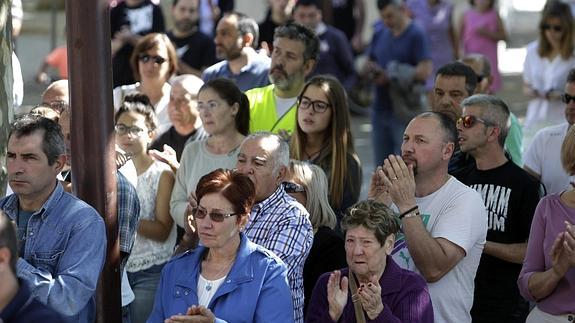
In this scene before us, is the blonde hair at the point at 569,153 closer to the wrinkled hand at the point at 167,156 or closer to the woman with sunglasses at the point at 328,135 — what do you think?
the woman with sunglasses at the point at 328,135

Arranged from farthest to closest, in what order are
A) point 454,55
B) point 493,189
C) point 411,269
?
point 454,55 < point 493,189 < point 411,269

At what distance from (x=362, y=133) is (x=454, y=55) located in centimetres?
153

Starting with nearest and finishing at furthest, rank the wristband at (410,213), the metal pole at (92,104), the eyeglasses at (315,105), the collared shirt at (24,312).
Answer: the collared shirt at (24,312)
the metal pole at (92,104)
the wristband at (410,213)
the eyeglasses at (315,105)

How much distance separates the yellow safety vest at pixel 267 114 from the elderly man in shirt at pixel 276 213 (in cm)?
169

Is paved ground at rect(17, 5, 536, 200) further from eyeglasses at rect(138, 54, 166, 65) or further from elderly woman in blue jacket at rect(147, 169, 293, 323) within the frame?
elderly woman in blue jacket at rect(147, 169, 293, 323)

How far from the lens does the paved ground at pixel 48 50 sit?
14398 millimetres

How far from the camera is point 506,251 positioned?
6508 mm

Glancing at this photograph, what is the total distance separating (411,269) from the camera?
5.95 meters

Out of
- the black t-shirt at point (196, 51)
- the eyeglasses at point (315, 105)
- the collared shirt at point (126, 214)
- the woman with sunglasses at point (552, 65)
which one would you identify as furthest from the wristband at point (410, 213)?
the black t-shirt at point (196, 51)

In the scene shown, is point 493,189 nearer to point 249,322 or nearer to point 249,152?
point 249,152

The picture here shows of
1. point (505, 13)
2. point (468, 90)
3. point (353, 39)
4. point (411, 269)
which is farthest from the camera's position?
point (505, 13)

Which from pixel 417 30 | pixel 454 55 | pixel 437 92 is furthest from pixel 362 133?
pixel 437 92

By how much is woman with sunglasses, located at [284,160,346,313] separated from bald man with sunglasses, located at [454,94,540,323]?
0.85 meters

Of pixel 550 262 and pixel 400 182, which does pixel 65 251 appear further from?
pixel 550 262
